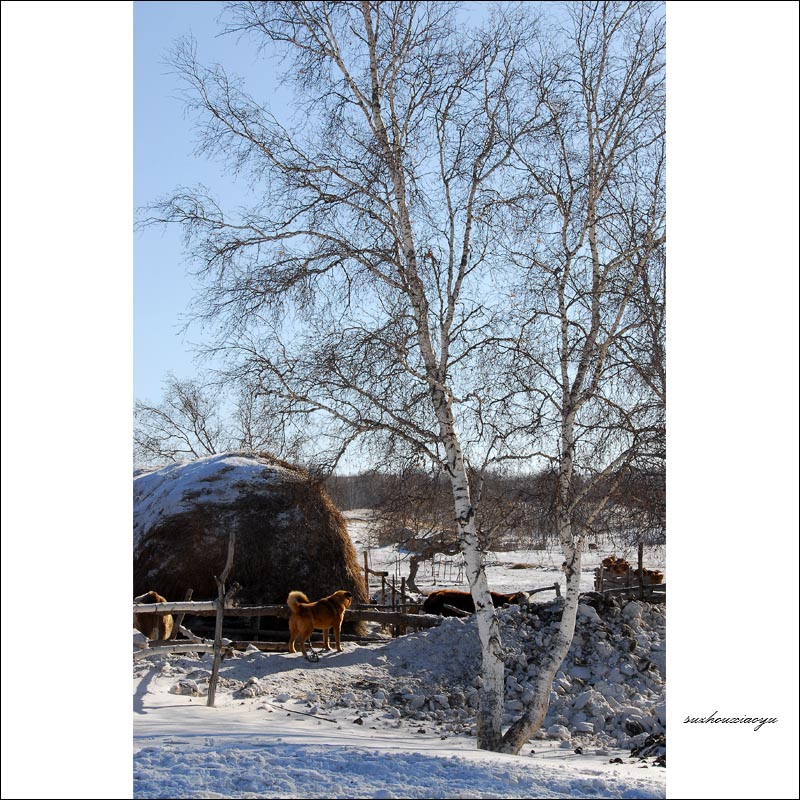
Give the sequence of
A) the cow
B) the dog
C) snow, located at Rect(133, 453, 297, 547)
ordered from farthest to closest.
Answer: the cow, snow, located at Rect(133, 453, 297, 547), the dog

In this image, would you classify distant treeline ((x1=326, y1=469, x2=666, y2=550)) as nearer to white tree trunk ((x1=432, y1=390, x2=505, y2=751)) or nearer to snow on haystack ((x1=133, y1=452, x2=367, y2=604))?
white tree trunk ((x1=432, y1=390, x2=505, y2=751))

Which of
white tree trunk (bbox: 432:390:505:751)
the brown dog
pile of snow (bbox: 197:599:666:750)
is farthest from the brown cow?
white tree trunk (bbox: 432:390:505:751)

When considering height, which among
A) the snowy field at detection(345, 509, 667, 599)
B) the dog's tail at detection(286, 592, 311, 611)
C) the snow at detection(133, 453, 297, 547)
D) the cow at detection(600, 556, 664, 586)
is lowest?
the snowy field at detection(345, 509, 667, 599)

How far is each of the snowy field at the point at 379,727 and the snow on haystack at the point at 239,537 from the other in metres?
3.02

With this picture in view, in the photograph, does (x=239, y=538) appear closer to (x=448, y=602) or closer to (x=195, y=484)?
(x=195, y=484)

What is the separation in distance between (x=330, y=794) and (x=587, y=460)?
4379 mm

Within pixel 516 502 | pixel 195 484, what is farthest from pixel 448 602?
pixel 516 502

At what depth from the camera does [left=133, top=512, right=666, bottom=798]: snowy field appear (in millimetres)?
4855

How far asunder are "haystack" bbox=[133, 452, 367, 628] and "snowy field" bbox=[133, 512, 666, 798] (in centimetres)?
297

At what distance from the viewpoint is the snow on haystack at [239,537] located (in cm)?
1502

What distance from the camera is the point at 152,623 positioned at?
11891 mm

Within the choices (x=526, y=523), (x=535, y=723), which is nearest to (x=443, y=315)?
(x=526, y=523)

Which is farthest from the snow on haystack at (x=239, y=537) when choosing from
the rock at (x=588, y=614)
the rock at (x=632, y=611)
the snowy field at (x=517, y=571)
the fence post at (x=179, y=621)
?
the snowy field at (x=517, y=571)
